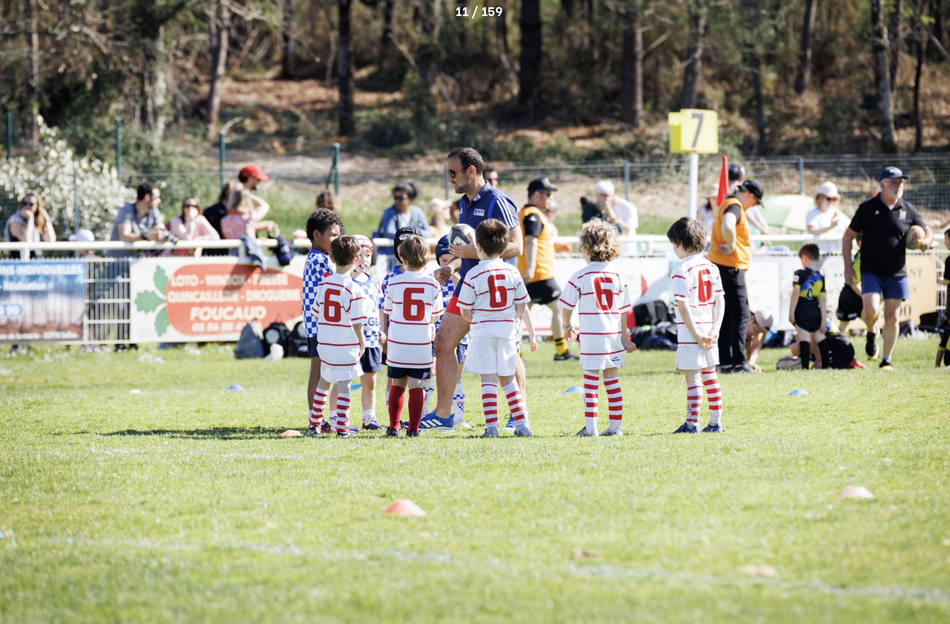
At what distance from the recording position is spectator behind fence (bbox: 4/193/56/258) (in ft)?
54.1

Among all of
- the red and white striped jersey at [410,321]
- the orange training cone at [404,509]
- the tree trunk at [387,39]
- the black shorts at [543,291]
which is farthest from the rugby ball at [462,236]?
the tree trunk at [387,39]

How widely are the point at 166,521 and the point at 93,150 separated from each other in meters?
27.6

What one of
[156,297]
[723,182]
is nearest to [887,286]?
[723,182]

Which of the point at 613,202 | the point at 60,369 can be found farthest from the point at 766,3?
the point at 60,369

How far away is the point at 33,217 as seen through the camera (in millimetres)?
16625

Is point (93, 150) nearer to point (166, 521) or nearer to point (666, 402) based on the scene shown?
point (666, 402)

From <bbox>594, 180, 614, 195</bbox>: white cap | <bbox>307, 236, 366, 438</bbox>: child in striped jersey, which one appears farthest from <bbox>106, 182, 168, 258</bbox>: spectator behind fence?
<bbox>307, 236, 366, 438</bbox>: child in striped jersey

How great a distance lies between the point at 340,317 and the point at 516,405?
1492 millimetres

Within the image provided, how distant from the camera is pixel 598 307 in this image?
793 centimetres

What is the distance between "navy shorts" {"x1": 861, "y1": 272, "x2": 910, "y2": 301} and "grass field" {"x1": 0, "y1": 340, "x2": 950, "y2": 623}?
284cm

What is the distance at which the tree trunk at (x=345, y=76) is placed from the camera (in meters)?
38.5

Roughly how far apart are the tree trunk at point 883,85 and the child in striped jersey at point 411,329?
27334mm

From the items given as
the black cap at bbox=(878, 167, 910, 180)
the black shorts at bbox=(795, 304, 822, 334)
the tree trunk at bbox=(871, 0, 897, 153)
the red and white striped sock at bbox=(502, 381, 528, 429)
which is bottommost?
the red and white striped sock at bbox=(502, 381, 528, 429)

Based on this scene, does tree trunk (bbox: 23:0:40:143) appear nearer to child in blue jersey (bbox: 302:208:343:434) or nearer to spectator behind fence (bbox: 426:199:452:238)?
spectator behind fence (bbox: 426:199:452:238)
